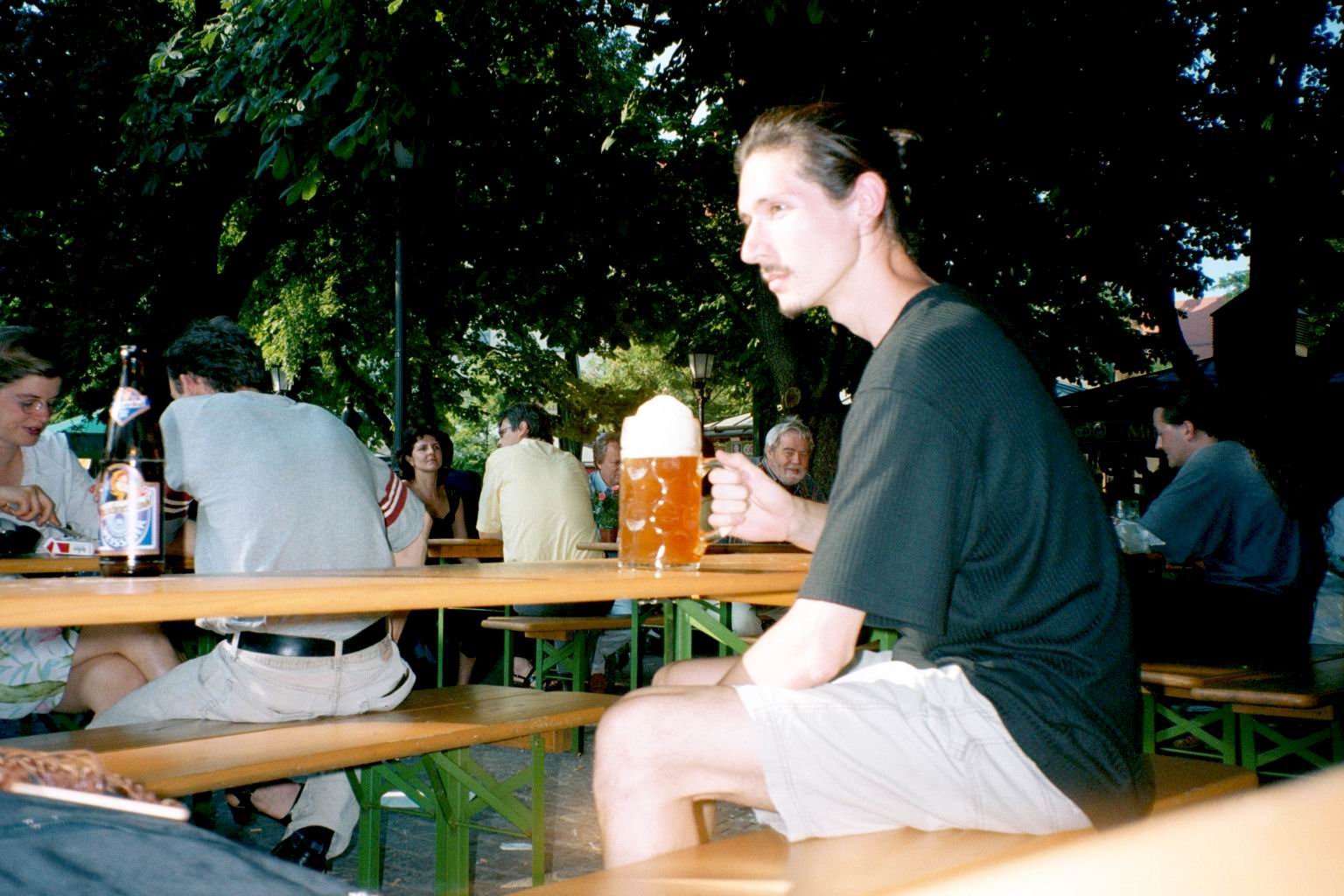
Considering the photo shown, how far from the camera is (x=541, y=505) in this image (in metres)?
6.77

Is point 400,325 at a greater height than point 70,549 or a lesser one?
greater

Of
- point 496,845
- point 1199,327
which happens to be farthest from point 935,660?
point 1199,327

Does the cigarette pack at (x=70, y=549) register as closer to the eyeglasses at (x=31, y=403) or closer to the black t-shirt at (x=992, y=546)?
the eyeglasses at (x=31, y=403)

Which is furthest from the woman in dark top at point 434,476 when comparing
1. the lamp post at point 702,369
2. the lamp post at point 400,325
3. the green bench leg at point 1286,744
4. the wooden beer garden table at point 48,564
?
the lamp post at point 702,369

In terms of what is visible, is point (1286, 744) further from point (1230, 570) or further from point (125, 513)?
point (125, 513)

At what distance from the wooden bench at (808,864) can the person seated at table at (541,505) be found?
15.7 feet

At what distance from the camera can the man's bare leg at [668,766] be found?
1.65m

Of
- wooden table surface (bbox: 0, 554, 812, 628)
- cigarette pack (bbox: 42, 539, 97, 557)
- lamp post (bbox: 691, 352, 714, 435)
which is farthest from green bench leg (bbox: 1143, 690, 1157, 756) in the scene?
lamp post (bbox: 691, 352, 714, 435)

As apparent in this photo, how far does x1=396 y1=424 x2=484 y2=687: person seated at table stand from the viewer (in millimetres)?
5918

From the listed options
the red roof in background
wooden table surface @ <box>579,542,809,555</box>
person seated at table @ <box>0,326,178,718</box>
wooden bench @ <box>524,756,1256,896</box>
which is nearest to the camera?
wooden bench @ <box>524,756,1256,896</box>

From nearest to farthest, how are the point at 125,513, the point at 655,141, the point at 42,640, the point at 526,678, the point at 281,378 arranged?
the point at 125,513
the point at 42,640
the point at 526,678
the point at 655,141
the point at 281,378

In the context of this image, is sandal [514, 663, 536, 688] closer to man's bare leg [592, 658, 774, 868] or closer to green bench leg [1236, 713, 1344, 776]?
green bench leg [1236, 713, 1344, 776]

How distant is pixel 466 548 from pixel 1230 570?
4.07 m

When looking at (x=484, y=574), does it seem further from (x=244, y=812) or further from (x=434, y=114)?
(x=434, y=114)
